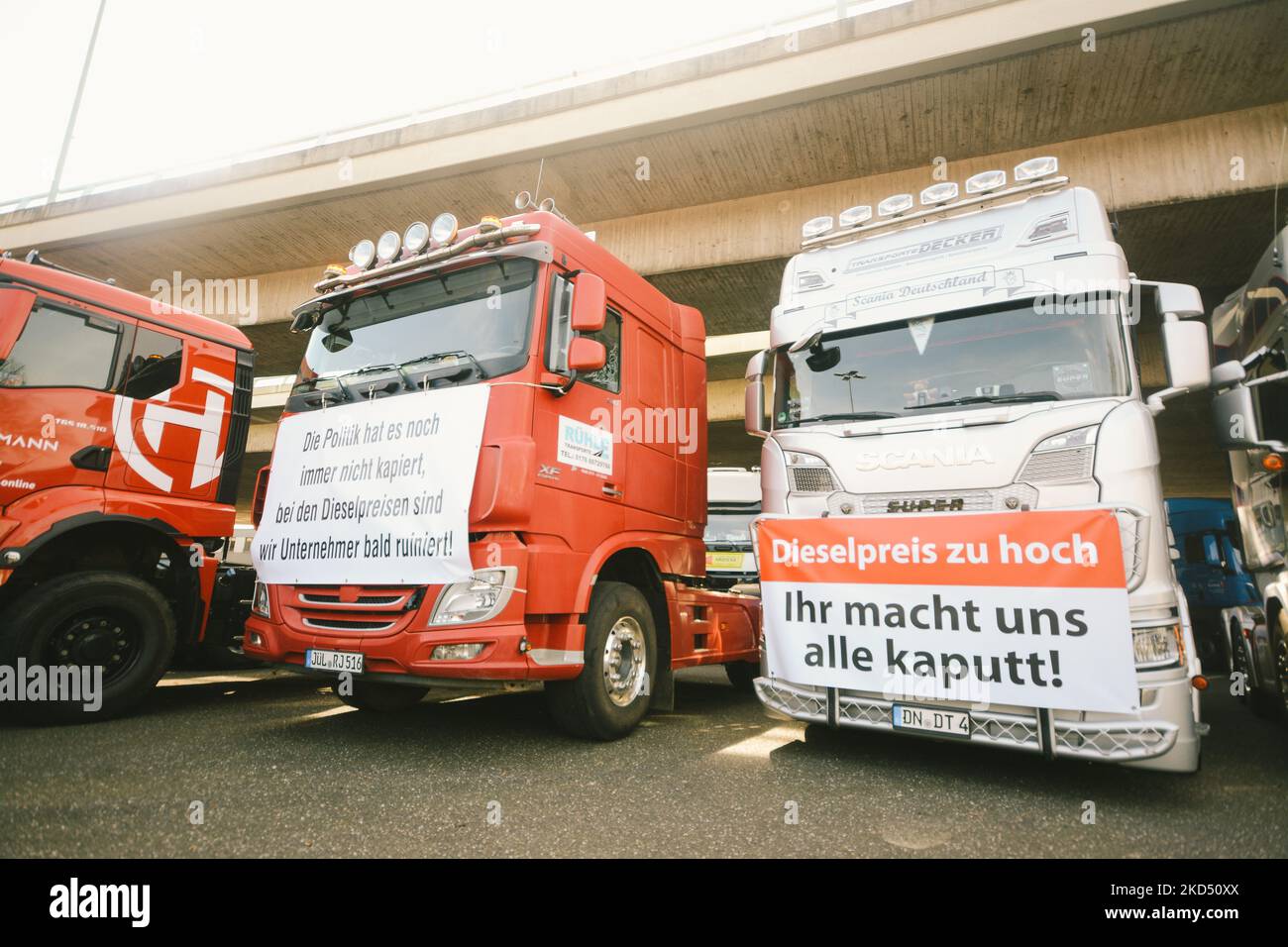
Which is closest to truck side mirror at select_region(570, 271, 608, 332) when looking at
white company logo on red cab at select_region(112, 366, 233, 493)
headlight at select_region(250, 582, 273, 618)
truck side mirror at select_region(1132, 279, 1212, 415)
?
headlight at select_region(250, 582, 273, 618)

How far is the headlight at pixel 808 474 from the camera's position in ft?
14.1

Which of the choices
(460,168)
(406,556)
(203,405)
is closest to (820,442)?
(406,556)

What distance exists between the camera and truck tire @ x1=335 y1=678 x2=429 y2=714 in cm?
499

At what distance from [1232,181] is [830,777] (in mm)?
8043

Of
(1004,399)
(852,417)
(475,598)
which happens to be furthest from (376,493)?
(1004,399)

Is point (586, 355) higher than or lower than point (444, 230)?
lower

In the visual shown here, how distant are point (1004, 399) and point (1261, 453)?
2047 millimetres

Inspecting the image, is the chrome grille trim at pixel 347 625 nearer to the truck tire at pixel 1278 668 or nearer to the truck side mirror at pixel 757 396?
the truck side mirror at pixel 757 396

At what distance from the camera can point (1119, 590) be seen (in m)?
3.38

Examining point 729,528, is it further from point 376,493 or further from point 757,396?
point 376,493

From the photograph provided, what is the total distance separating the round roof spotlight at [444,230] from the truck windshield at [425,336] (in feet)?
0.72

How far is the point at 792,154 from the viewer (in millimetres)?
8594

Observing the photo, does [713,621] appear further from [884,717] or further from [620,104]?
[620,104]

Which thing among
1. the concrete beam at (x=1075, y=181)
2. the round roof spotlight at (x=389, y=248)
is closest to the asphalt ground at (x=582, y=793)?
the round roof spotlight at (x=389, y=248)
